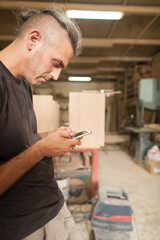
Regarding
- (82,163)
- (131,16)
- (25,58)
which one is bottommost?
(82,163)

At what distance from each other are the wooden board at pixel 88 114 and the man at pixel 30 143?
37.6 inches

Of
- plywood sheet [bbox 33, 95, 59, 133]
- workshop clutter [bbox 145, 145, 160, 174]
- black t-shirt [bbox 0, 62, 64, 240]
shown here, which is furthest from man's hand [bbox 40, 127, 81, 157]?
workshop clutter [bbox 145, 145, 160, 174]

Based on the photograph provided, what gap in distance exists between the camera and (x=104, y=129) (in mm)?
2068

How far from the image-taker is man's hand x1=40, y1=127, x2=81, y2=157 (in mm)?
775

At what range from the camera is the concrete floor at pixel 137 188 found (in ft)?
5.99

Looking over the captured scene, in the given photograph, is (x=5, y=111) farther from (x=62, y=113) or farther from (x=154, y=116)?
(x=62, y=113)

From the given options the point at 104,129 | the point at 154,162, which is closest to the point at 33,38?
the point at 104,129

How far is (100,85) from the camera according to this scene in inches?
348

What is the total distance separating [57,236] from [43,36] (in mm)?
1017

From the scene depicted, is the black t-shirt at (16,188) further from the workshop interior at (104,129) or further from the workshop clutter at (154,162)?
the workshop clutter at (154,162)

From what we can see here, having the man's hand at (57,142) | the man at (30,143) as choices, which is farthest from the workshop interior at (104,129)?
the man at (30,143)

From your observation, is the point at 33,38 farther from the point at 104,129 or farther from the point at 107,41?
the point at 107,41

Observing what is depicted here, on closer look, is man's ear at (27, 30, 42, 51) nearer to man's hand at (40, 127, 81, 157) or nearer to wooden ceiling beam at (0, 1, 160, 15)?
man's hand at (40, 127, 81, 157)

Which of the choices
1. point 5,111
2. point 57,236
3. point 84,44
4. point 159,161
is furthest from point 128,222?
point 84,44
